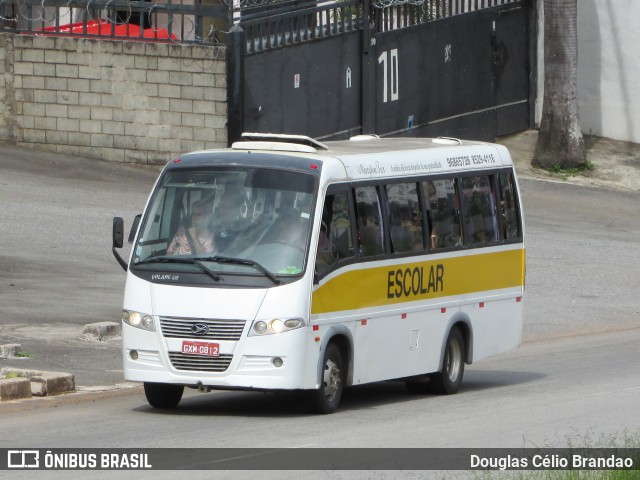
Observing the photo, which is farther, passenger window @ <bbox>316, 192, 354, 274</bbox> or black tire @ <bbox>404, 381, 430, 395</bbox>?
black tire @ <bbox>404, 381, 430, 395</bbox>

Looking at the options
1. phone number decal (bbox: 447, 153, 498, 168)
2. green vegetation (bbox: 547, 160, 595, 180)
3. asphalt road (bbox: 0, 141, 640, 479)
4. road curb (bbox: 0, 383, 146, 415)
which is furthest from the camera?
green vegetation (bbox: 547, 160, 595, 180)

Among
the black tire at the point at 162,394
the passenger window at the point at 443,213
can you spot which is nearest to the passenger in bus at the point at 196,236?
the black tire at the point at 162,394

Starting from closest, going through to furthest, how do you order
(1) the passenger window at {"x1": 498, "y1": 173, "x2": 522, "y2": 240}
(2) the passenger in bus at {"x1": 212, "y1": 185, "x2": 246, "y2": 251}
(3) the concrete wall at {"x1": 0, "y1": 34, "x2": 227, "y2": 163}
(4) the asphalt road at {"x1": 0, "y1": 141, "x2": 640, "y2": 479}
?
(4) the asphalt road at {"x1": 0, "y1": 141, "x2": 640, "y2": 479} < (2) the passenger in bus at {"x1": 212, "y1": 185, "x2": 246, "y2": 251} < (1) the passenger window at {"x1": 498, "y1": 173, "x2": 522, "y2": 240} < (3) the concrete wall at {"x1": 0, "y1": 34, "x2": 227, "y2": 163}

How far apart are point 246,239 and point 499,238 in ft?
13.5

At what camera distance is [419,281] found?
1552cm

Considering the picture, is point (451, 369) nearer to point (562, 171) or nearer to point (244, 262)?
point (244, 262)

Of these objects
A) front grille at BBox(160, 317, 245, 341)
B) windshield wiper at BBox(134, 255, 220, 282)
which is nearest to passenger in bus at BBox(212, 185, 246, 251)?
windshield wiper at BBox(134, 255, 220, 282)

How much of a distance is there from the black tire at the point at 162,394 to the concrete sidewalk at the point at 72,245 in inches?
57.4

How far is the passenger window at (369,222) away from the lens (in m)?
14.7

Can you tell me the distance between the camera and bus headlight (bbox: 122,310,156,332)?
539 inches

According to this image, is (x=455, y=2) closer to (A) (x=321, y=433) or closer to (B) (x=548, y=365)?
(B) (x=548, y=365)

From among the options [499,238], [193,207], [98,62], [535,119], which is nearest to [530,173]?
[535,119]

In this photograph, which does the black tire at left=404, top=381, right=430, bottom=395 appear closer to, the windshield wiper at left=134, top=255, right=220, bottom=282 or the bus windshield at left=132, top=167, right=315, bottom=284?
the bus windshield at left=132, top=167, right=315, bottom=284

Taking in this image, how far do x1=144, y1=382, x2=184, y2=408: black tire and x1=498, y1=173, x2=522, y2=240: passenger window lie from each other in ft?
15.0
